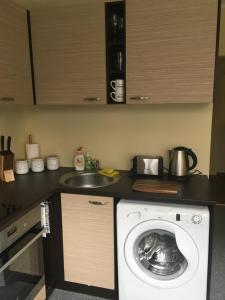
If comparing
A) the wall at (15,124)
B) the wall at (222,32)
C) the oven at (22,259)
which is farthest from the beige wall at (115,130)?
the wall at (222,32)

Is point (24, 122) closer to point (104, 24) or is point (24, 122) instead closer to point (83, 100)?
point (83, 100)

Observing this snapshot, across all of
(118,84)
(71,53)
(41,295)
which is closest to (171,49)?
(118,84)

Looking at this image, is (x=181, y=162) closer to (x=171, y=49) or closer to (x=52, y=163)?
(x=171, y=49)

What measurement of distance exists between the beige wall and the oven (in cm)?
85

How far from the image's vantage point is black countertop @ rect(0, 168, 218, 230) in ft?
5.12

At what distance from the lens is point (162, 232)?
170 centimetres

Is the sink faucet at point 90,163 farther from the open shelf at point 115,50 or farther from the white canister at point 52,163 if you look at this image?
the open shelf at point 115,50

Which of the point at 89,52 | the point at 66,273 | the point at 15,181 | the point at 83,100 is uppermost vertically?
the point at 89,52

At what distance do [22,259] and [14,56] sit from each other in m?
1.33

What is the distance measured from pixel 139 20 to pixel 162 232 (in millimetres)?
1398

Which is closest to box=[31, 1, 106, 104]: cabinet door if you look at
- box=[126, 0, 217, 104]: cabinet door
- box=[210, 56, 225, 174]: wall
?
box=[126, 0, 217, 104]: cabinet door

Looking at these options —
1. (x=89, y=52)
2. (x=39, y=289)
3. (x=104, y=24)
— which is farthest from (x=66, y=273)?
(x=104, y=24)

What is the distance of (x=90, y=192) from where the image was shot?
1757 mm

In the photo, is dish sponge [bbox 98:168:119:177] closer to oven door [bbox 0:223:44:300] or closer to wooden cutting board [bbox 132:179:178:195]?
wooden cutting board [bbox 132:179:178:195]
